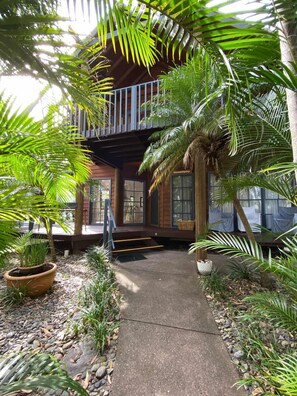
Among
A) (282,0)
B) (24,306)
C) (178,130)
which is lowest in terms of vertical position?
(24,306)

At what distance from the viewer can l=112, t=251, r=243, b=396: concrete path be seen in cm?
150

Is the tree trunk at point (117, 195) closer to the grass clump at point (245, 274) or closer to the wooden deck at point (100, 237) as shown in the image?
the wooden deck at point (100, 237)

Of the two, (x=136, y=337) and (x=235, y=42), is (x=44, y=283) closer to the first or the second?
(x=136, y=337)

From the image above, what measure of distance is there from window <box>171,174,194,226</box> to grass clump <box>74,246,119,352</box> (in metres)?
3.84

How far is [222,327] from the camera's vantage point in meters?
2.14

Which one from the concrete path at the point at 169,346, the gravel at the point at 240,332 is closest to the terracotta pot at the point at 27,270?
the concrete path at the point at 169,346

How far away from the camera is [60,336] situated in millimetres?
2088

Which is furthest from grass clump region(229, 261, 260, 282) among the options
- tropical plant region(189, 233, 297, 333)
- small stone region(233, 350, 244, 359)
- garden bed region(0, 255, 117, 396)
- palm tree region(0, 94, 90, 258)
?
palm tree region(0, 94, 90, 258)

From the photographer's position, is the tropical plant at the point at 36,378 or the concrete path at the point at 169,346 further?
the concrete path at the point at 169,346

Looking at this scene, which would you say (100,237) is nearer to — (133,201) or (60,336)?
(133,201)

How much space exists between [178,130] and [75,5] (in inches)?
97.4

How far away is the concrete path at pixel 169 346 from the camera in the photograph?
4.91 feet

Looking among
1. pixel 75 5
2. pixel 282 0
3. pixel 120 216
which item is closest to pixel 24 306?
pixel 75 5

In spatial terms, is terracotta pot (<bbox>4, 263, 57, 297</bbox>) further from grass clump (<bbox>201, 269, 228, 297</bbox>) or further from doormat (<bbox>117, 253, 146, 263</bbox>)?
grass clump (<bbox>201, 269, 228, 297</bbox>)
